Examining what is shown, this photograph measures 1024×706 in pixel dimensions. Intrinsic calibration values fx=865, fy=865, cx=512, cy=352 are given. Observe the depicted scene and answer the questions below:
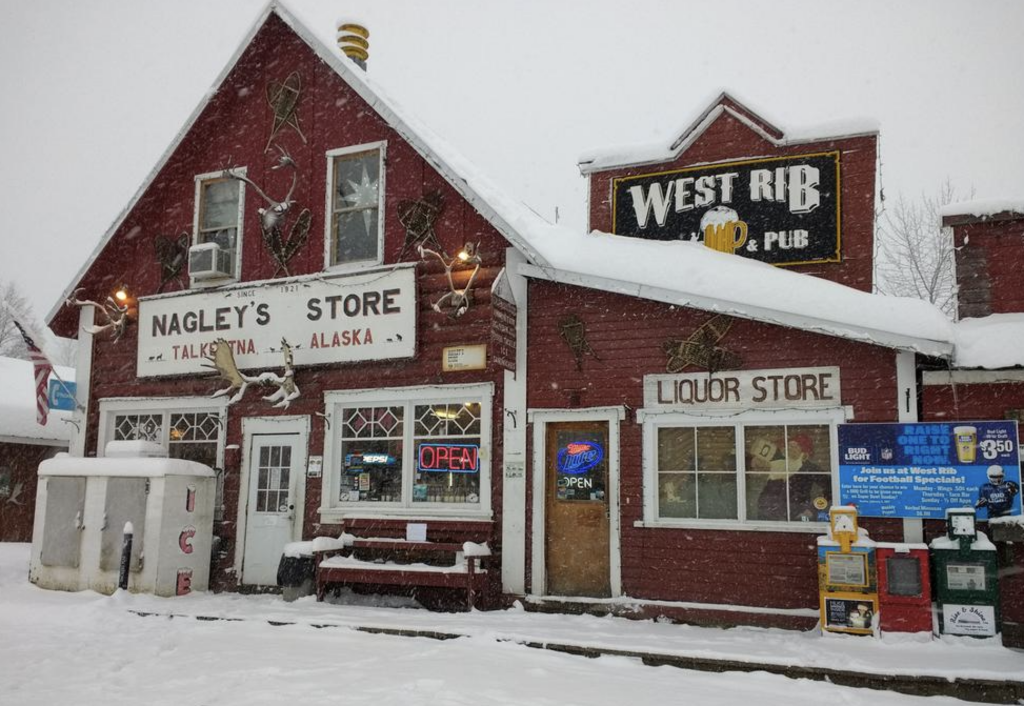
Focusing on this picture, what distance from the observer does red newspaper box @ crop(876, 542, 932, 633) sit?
26.8 ft

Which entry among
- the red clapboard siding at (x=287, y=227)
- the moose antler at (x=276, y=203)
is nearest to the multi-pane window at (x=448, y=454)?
the red clapboard siding at (x=287, y=227)

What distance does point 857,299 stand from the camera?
975 cm

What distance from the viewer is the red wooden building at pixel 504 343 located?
9.67 meters

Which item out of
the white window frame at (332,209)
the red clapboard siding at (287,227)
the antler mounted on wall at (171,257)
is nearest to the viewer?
the red clapboard siding at (287,227)

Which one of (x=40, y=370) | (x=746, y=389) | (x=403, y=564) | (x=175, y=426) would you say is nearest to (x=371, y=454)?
(x=403, y=564)

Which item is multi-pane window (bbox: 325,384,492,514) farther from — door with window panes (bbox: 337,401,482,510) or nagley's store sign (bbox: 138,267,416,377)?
nagley's store sign (bbox: 138,267,416,377)

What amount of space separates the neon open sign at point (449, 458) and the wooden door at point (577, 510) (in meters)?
1.04

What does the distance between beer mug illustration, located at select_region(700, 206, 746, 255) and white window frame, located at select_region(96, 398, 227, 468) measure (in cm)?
767

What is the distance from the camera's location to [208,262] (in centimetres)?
1308

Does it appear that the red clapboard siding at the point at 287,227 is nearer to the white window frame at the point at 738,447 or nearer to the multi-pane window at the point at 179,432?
the multi-pane window at the point at 179,432

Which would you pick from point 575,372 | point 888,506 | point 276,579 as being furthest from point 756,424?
point 276,579

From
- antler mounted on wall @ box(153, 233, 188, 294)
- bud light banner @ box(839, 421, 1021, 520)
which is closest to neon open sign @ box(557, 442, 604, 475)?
bud light banner @ box(839, 421, 1021, 520)

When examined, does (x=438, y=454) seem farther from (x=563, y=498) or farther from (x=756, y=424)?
(x=756, y=424)

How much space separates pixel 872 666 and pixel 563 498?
14.2 ft
